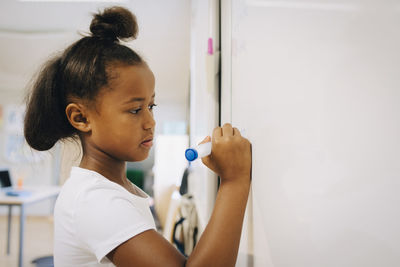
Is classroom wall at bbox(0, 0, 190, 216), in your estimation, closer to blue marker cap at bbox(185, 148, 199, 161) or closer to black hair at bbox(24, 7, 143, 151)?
black hair at bbox(24, 7, 143, 151)

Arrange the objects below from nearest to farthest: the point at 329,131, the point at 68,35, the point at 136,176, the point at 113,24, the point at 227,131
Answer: the point at 329,131, the point at 227,131, the point at 113,24, the point at 68,35, the point at 136,176

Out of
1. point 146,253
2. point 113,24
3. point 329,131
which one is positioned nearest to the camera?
point 329,131

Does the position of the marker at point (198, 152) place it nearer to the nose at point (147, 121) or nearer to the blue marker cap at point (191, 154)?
the blue marker cap at point (191, 154)

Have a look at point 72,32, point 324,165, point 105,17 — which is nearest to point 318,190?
point 324,165

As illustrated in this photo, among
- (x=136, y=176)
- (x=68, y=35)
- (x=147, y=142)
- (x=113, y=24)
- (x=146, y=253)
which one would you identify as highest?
(x=68, y=35)

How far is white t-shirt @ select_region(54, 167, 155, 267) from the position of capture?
45 centimetres

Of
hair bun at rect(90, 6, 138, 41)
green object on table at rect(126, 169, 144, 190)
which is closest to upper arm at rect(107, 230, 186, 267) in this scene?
hair bun at rect(90, 6, 138, 41)

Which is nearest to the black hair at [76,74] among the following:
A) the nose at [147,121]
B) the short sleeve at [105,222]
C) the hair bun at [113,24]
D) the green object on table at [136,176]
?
the hair bun at [113,24]

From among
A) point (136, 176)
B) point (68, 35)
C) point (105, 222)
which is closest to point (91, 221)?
point (105, 222)

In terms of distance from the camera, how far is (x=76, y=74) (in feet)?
2.02

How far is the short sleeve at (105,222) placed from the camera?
45 centimetres

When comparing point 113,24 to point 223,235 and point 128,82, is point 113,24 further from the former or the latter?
point 223,235

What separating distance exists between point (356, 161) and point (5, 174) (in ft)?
13.3

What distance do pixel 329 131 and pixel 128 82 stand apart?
439 mm
